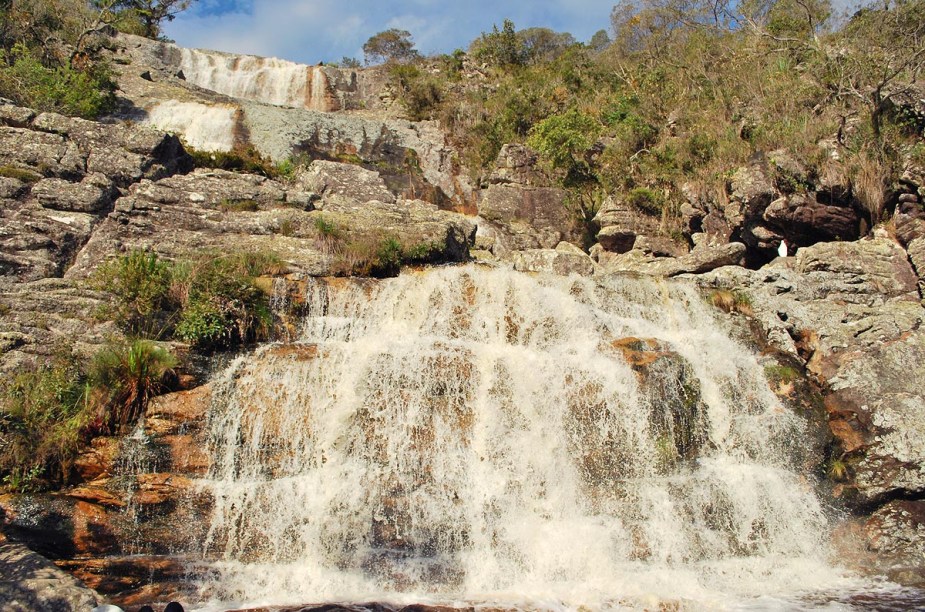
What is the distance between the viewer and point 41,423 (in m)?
8.19

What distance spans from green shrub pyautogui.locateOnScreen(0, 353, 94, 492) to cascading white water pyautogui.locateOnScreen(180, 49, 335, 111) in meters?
23.8

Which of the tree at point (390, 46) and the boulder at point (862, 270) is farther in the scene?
the tree at point (390, 46)

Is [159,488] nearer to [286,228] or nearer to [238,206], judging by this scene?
[286,228]

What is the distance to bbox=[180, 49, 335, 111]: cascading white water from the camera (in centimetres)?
3002

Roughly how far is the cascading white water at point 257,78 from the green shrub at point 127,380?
928 inches

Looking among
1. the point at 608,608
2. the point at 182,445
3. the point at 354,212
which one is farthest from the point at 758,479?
the point at 354,212

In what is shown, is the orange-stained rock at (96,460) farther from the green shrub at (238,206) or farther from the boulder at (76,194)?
the green shrub at (238,206)

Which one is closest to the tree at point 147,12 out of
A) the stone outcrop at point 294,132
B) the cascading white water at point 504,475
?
the stone outcrop at point 294,132

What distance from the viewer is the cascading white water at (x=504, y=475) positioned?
7.95m

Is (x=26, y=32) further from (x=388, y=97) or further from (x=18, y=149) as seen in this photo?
(x=388, y=97)

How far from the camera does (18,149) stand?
13.4 metres

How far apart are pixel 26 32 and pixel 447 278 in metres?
20.5

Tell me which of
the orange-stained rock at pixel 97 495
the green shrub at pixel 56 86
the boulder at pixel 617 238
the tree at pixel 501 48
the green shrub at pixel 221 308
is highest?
the tree at pixel 501 48

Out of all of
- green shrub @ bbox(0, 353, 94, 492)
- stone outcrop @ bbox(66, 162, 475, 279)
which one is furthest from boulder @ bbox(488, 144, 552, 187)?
green shrub @ bbox(0, 353, 94, 492)
